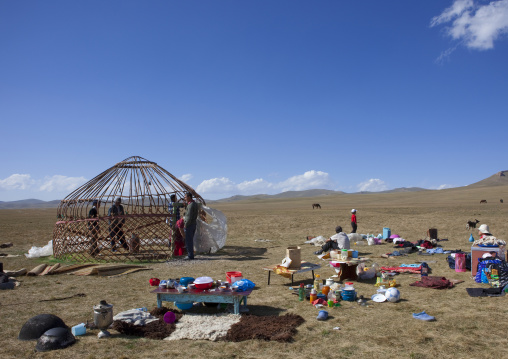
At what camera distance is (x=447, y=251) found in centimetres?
1072

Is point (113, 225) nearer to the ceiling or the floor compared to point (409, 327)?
nearer to the ceiling

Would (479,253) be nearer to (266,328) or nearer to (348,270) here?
(348,270)

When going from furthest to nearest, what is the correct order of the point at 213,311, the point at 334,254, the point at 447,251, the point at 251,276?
the point at 447,251, the point at 334,254, the point at 251,276, the point at 213,311

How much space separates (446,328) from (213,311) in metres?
3.11

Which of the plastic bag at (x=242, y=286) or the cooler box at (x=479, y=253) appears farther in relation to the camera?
the cooler box at (x=479, y=253)

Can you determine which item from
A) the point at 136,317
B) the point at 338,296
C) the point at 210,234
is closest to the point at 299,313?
the point at 338,296

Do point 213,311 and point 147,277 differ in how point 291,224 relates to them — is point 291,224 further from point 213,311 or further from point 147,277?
point 213,311

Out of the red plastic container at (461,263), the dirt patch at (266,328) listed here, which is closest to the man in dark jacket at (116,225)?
the dirt patch at (266,328)

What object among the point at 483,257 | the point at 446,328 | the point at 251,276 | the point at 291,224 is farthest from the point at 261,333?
the point at 291,224

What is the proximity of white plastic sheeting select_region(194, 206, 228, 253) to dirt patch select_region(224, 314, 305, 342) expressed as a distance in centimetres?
678

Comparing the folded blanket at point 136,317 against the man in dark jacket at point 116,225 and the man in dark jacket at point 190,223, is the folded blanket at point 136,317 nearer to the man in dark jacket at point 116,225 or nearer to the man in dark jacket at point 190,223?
the man in dark jacket at point 190,223

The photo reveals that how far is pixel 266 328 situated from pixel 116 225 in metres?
7.28

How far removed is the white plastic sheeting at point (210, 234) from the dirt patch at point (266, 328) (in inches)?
267

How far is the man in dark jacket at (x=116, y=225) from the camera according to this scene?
1082cm
